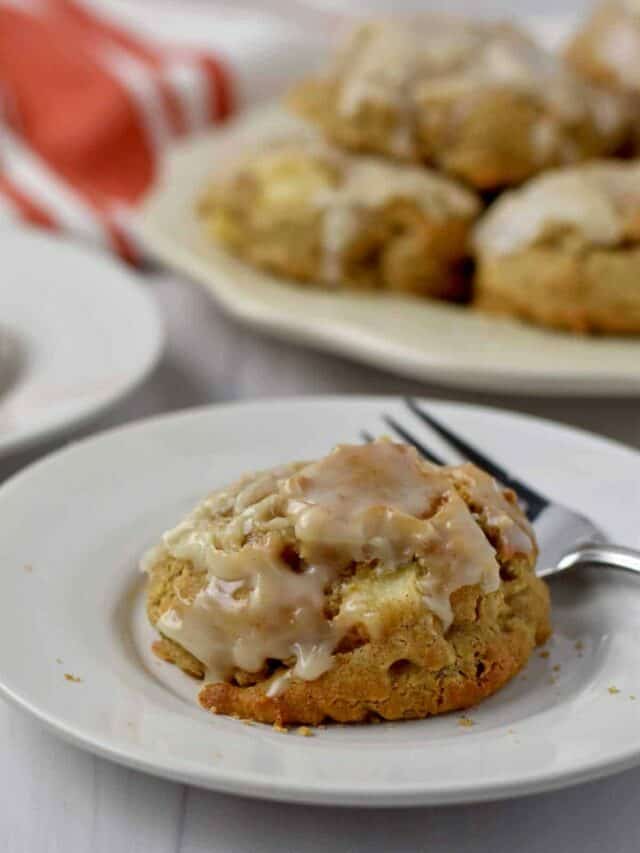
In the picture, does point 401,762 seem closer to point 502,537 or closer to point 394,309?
point 502,537

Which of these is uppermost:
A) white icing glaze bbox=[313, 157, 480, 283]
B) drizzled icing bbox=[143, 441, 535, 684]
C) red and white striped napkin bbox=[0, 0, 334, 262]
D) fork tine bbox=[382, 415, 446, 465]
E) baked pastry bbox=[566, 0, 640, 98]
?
drizzled icing bbox=[143, 441, 535, 684]

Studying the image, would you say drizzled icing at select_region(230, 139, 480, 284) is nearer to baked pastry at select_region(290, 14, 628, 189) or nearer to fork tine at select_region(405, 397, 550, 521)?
baked pastry at select_region(290, 14, 628, 189)

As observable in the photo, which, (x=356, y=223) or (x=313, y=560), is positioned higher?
(x=313, y=560)

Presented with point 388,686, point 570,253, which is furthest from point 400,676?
point 570,253

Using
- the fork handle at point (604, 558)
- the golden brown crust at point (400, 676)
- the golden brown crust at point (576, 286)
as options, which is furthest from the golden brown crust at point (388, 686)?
the golden brown crust at point (576, 286)

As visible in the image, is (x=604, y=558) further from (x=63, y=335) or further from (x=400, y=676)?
(x=63, y=335)

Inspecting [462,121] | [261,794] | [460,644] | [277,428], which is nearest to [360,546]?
[460,644]

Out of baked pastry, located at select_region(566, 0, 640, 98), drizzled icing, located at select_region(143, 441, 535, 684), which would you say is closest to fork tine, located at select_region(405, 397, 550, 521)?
drizzled icing, located at select_region(143, 441, 535, 684)
